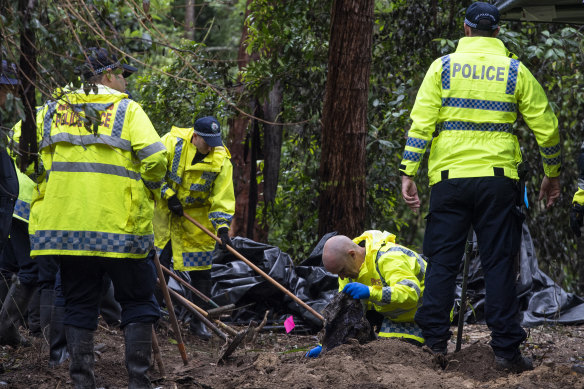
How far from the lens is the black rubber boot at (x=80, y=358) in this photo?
401 cm

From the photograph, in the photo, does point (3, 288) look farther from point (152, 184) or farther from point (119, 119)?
point (119, 119)

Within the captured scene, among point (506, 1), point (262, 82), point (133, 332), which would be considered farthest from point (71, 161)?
point (262, 82)

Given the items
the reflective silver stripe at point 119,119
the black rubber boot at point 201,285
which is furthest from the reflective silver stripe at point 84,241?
the black rubber boot at point 201,285

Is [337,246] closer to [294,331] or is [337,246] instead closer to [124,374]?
[124,374]

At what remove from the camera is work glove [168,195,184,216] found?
6395 millimetres

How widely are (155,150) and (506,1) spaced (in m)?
2.51

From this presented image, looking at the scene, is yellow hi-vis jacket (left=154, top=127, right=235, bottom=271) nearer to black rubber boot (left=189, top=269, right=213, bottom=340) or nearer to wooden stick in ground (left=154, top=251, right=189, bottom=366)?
black rubber boot (left=189, top=269, right=213, bottom=340)

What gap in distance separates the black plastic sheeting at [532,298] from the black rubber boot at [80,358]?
3.72 m

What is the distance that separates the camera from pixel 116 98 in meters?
4.07

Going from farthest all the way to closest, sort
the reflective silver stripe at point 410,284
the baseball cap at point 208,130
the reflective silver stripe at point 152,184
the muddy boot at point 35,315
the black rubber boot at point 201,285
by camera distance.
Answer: the black rubber boot at point 201,285
the baseball cap at point 208,130
the muddy boot at point 35,315
the reflective silver stripe at point 410,284
the reflective silver stripe at point 152,184

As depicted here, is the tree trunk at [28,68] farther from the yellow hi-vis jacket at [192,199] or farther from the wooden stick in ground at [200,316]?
the yellow hi-vis jacket at [192,199]

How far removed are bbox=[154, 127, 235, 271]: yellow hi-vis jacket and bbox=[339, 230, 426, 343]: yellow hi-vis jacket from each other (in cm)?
182

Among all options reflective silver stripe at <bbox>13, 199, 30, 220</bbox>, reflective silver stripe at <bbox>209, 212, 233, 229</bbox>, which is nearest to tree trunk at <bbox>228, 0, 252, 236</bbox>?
reflective silver stripe at <bbox>209, 212, 233, 229</bbox>

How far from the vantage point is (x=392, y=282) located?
4.61m
